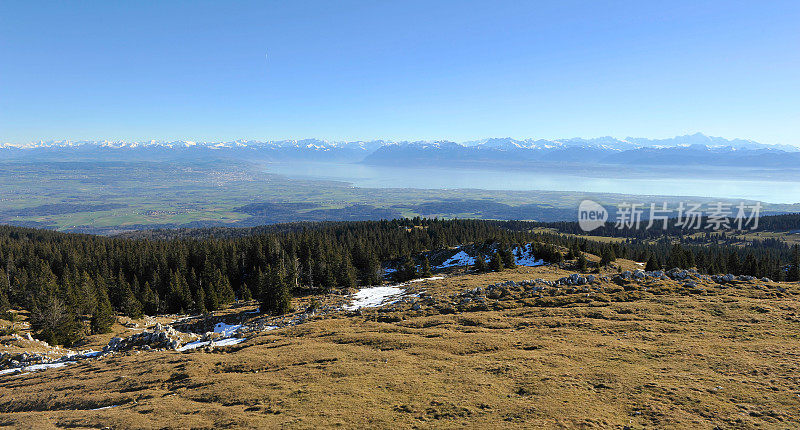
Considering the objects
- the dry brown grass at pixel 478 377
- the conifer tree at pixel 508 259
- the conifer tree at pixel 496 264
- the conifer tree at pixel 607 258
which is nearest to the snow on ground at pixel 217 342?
the dry brown grass at pixel 478 377

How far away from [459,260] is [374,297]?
41.3 meters

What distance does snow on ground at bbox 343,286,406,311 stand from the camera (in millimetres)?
58431

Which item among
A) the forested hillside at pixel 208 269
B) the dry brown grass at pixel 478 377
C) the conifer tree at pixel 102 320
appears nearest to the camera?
the dry brown grass at pixel 478 377

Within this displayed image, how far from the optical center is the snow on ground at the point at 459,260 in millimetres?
95994

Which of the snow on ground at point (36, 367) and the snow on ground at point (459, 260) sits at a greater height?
the snow on ground at point (459, 260)

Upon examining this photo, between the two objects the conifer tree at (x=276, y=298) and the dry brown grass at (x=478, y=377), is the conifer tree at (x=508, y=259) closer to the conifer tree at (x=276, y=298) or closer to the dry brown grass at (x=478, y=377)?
the dry brown grass at (x=478, y=377)

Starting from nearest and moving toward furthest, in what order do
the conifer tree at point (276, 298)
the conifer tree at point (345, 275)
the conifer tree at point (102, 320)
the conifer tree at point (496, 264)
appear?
the conifer tree at point (102, 320) < the conifer tree at point (276, 298) < the conifer tree at point (496, 264) < the conifer tree at point (345, 275)

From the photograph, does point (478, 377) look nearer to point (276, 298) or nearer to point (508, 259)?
point (276, 298)

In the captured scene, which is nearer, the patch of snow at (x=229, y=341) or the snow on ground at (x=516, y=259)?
the patch of snow at (x=229, y=341)

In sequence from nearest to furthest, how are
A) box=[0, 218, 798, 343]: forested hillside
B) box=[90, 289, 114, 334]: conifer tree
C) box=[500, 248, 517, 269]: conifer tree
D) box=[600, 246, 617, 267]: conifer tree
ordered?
1. box=[90, 289, 114, 334]: conifer tree
2. box=[0, 218, 798, 343]: forested hillside
3. box=[600, 246, 617, 267]: conifer tree
4. box=[500, 248, 517, 269]: conifer tree

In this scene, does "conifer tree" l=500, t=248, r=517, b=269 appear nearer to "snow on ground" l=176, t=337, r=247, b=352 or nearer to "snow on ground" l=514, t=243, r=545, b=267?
"snow on ground" l=514, t=243, r=545, b=267

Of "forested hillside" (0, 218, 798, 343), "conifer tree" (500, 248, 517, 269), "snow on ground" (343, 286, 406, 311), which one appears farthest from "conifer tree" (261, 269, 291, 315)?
"conifer tree" (500, 248, 517, 269)

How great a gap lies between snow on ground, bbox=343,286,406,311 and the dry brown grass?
19807mm

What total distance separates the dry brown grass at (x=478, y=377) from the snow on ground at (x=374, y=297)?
19807 millimetres
